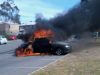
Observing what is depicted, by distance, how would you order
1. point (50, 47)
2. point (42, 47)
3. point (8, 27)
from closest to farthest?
1. point (42, 47)
2. point (50, 47)
3. point (8, 27)

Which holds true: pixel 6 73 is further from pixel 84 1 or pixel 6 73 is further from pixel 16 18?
pixel 16 18

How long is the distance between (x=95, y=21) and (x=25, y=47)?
1834 centimetres

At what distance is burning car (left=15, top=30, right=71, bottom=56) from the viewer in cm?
2686

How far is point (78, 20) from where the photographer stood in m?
12.7

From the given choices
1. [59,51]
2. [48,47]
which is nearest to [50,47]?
[48,47]

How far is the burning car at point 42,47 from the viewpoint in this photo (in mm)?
26859

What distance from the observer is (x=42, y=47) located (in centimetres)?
2894

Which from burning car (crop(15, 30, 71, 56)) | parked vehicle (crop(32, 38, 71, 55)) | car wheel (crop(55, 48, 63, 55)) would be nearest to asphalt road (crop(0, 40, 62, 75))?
burning car (crop(15, 30, 71, 56))

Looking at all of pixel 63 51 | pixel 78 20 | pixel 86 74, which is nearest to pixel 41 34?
pixel 63 51

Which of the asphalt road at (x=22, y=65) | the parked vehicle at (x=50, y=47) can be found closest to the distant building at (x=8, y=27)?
the parked vehicle at (x=50, y=47)

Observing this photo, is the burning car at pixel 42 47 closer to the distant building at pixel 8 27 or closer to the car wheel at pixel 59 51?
the car wheel at pixel 59 51

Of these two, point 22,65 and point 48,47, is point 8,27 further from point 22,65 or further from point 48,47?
point 22,65

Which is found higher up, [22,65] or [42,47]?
[42,47]

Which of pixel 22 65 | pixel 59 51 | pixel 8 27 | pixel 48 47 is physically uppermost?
pixel 8 27
